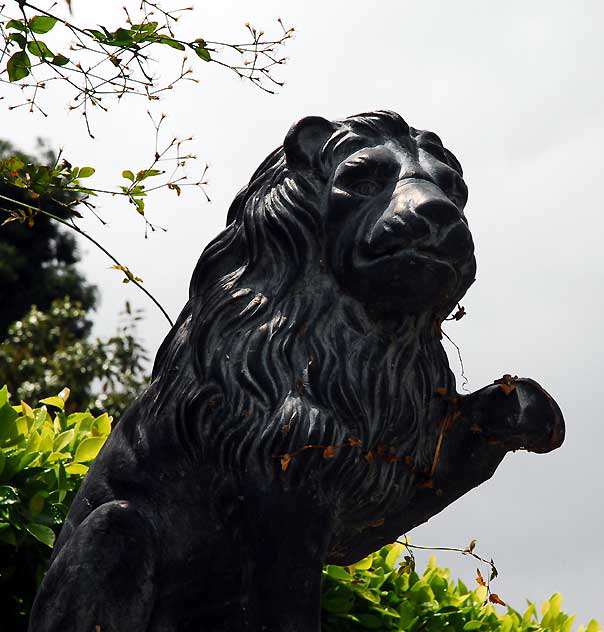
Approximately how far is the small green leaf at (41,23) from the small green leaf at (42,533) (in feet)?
4.67

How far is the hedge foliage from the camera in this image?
12.8 ft

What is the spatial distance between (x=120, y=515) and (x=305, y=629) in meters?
0.51

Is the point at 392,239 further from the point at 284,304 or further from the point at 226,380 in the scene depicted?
the point at 226,380

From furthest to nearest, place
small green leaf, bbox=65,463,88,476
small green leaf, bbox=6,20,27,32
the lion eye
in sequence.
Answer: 1. small green leaf, bbox=65,463,88,476
2. small green leaf, bbox=6,20,27,32
3. the lion eye

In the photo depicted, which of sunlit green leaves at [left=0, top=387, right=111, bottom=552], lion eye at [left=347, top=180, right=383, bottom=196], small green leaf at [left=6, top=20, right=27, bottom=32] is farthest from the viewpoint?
sunlit green leaves at [left=0, top=387, right=111, bottom=552]

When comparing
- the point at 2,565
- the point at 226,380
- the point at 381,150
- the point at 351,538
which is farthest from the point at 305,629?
the point at 2,565

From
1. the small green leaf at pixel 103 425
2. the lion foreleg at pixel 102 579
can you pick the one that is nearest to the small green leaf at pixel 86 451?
the small green leaf at pixel 103 425

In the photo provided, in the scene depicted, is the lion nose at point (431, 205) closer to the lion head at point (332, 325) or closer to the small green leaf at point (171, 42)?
the lion head at point (332, 325)

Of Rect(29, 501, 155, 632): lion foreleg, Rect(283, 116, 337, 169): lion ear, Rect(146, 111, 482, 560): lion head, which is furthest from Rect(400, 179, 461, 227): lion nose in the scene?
Rect(29, 501, 155, 632): lion foreleg

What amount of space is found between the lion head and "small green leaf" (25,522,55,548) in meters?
0.81

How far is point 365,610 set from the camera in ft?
14.0

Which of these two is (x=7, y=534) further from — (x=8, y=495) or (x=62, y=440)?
(x=62, y=440)

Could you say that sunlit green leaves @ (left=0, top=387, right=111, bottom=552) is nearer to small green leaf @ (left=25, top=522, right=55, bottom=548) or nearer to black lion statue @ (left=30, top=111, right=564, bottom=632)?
small green leaf @ (left=25, top=522, right=55, bottom=548)

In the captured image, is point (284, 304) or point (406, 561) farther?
point (406, 561)
